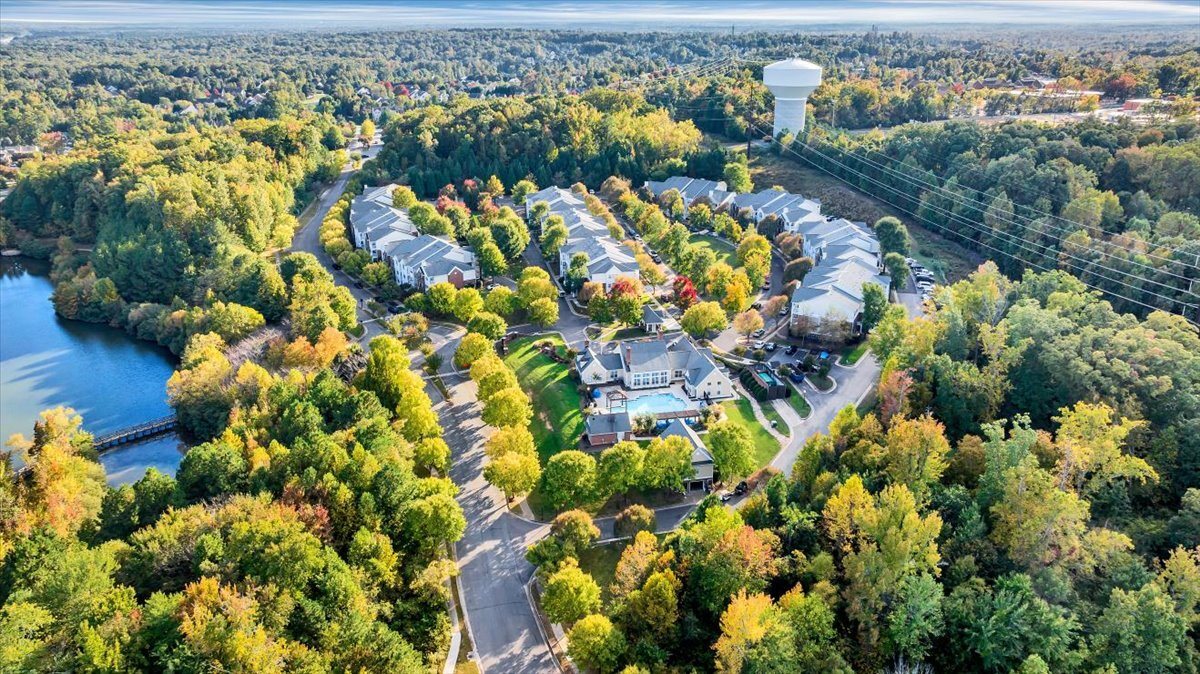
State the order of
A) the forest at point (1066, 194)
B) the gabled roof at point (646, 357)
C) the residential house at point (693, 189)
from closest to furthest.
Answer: the gabled roof at point (646, 357) → the forest at point (1066, 194) → the residential house at point (693, 189)

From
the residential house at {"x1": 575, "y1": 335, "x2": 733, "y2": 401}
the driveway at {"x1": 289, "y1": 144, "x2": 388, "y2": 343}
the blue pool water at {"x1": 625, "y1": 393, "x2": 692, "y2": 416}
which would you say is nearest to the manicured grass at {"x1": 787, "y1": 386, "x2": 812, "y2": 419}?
the residential house at {"x1": 575, "y1": 335, "x2": 733, "y2": 401}

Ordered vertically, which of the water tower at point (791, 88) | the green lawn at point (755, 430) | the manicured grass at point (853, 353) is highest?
the water tower at point (791, 88)

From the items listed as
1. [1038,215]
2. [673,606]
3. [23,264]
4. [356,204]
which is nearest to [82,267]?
[23,264]

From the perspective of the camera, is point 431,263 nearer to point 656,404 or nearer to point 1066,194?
point 656,404

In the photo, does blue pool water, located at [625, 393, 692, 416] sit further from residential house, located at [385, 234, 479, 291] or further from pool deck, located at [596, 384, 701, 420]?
residential house, located at [385, 234, 479, 291]

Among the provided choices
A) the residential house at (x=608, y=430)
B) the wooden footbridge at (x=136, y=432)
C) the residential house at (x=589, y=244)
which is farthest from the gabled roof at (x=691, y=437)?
the wooden footbridge at (x=136, y=432)

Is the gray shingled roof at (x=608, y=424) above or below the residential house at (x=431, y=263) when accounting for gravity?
below

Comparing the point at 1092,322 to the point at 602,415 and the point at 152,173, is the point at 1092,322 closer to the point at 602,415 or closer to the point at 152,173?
the point at 602,415

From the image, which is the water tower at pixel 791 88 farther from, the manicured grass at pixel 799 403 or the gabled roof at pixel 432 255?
the manicured grass at pixel 799 403
